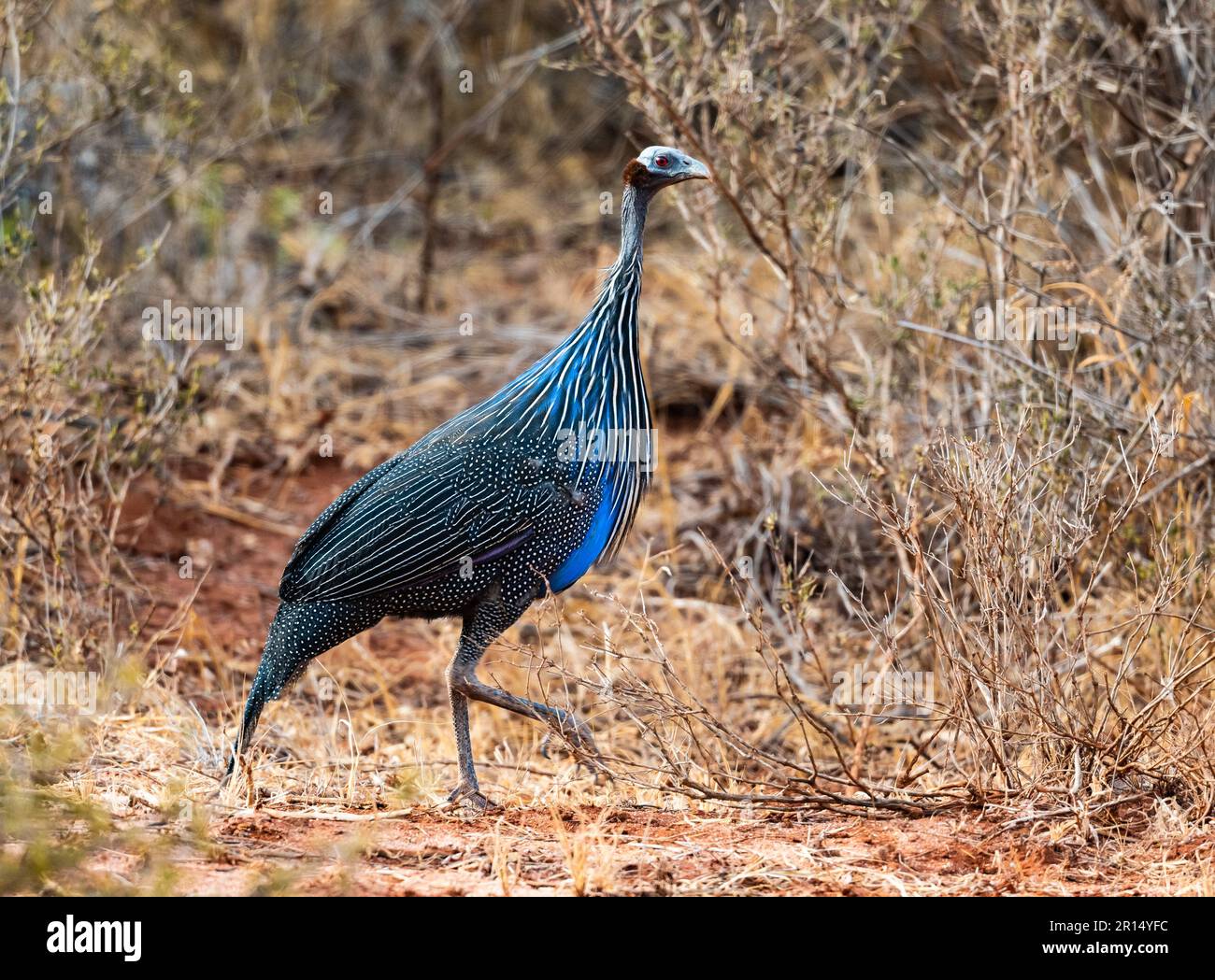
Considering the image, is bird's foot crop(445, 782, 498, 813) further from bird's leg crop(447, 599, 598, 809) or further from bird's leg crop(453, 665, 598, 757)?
bird's leg crop(453, 665, 598, 757)

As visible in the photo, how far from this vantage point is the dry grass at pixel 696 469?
13.1 feet

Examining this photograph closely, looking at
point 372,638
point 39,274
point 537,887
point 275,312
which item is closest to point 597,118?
point 275,312

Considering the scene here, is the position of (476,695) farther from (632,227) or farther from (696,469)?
(696,469)

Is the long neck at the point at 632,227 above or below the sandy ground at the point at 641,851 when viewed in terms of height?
above

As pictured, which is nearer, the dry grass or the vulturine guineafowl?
the dry grass

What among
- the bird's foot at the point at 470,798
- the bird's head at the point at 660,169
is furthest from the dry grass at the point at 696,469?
the bird's head at the point at 660,169

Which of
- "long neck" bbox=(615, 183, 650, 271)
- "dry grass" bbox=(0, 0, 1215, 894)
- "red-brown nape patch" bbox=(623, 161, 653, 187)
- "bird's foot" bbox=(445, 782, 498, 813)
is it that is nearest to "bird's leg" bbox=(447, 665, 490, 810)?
"bird's foot" bbox=(445, 782, 498, 813)

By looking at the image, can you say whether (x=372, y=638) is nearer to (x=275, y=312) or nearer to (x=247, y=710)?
(x=247, y=710)

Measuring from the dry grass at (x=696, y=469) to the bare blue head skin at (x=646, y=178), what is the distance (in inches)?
25.7

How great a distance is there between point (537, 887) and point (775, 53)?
356cm

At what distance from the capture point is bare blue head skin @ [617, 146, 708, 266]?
185 inches

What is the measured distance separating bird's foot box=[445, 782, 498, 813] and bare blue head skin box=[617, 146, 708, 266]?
1.65 metres

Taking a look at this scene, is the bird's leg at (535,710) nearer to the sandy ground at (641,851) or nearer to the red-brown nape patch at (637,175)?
the sandy ground at (641,851)

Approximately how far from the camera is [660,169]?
4.74 meters
